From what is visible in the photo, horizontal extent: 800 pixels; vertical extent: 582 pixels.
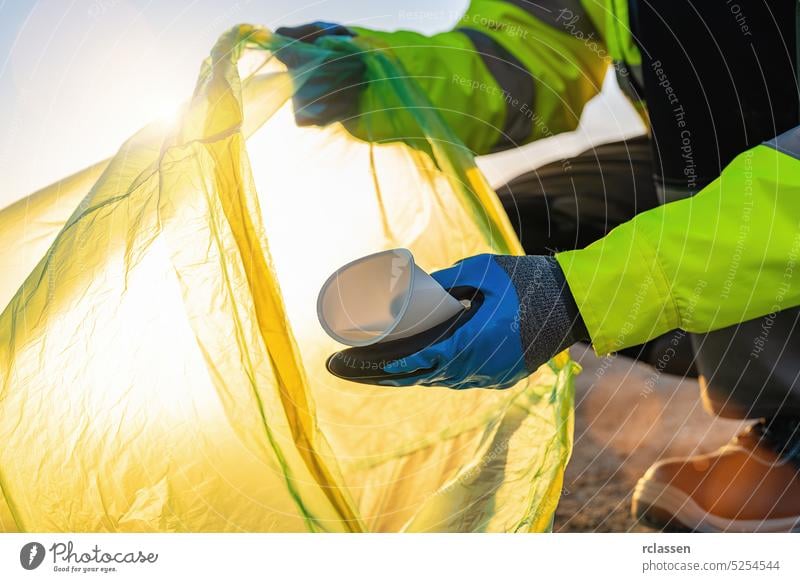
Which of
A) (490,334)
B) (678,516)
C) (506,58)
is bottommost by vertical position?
(678,516)

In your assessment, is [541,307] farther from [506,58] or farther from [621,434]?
[621,434]

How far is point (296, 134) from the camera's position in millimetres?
855

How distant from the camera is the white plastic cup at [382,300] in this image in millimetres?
583

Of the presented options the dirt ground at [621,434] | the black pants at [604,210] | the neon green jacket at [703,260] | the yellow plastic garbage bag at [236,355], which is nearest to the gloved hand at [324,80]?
the yellow plastic garbage bag at [236,355]

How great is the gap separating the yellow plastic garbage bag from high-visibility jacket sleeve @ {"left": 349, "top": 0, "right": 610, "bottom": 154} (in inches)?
1.3

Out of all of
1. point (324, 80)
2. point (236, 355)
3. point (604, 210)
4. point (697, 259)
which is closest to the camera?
point (697, 259)

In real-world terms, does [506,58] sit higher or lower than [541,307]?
higher

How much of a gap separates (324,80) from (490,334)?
0.41 metres

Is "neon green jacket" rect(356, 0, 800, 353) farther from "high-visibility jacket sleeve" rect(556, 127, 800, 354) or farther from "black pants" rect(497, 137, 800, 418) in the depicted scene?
"black pants" rect(497, 137, 800, 418)

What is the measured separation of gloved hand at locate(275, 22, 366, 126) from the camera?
0.84 meters

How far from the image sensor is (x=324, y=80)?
2.84 feet

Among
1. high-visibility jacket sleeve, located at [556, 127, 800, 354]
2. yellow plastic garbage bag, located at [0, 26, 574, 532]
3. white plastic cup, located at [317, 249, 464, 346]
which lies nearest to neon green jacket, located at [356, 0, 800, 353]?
high-visibility jacket sleeve, located at [556, 127, 800, 354]

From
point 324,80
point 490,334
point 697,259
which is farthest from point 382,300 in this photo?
point 324,80
